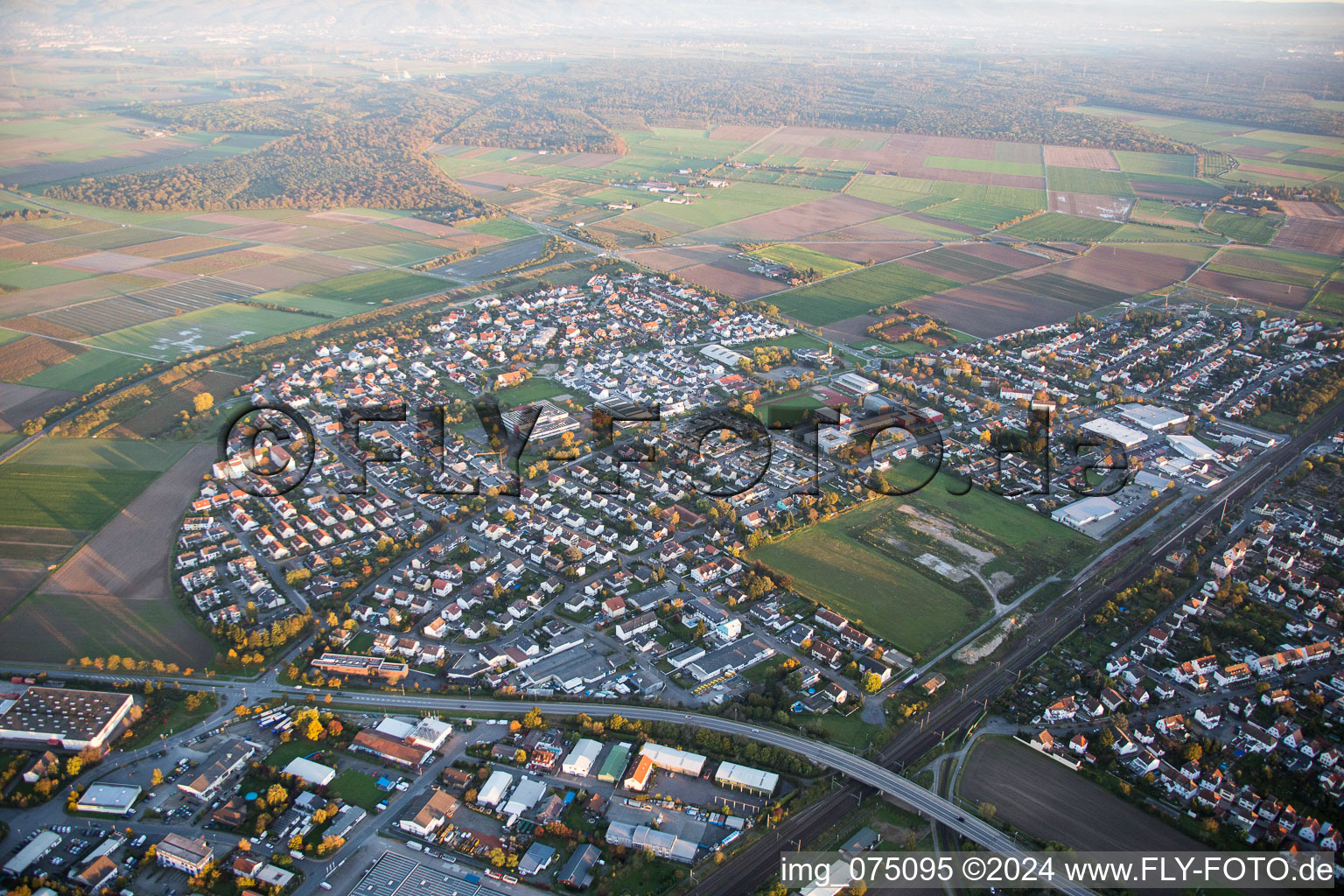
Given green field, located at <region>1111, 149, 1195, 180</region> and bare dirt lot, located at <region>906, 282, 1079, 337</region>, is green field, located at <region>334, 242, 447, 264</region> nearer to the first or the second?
bare dirt lot, located at <region>906, 282, 1079, 337</region>

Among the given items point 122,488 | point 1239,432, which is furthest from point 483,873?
point 1239,432

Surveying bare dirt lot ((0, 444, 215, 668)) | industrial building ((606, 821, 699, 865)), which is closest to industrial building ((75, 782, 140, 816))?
bare dirt lot ((0, 444, 215, 668))

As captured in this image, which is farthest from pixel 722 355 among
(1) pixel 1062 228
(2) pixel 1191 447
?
(1) pixel 1062 228

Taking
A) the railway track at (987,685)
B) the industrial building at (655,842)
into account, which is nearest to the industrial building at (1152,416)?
the railway track at (987,685)


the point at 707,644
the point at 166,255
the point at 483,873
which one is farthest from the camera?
the point at 166,255

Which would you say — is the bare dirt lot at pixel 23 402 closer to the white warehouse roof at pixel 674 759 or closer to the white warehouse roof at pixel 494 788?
the white warehouse roof at pixel 494 788

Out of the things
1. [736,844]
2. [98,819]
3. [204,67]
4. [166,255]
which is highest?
[204,67]

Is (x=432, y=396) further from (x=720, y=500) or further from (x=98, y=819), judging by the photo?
(x=98, y=819)

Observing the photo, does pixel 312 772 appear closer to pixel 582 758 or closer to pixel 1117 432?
pixel 582 758
